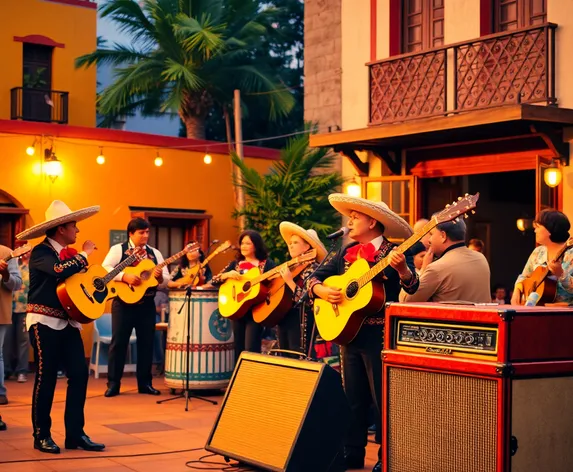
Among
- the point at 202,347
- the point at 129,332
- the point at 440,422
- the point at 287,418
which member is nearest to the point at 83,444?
the point at 287,418

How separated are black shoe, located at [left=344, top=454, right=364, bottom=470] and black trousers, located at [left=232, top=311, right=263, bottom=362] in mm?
3502

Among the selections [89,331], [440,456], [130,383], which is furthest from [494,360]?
[89,331]

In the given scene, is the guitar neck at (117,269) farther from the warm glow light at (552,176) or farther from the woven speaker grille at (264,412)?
the warm glow light at (552,176)

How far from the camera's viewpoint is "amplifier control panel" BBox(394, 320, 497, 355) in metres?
4.49

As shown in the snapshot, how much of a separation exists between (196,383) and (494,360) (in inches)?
256

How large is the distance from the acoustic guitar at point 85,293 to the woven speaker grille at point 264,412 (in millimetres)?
1404

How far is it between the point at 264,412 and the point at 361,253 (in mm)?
1209

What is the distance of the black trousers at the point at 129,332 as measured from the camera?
10.9 metres

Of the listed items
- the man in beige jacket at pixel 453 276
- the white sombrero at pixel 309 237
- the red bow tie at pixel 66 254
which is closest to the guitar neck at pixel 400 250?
the man in beige jacket at pixel 453 276

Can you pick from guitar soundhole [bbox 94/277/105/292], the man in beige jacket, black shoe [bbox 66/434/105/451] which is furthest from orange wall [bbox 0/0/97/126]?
the man in beige jacket

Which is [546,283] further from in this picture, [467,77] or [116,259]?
[467,77]

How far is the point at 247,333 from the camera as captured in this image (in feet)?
33.4

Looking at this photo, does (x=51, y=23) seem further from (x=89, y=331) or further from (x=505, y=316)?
(x=505, y=316)

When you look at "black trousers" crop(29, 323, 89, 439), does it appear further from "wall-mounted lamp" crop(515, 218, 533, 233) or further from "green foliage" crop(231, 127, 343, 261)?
"wall-mounted lamp" crop(515, 218, 533, 233)
